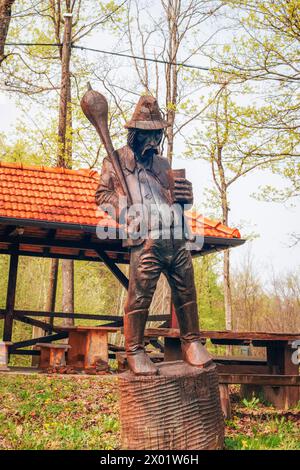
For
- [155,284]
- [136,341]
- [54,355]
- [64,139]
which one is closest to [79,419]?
[136,341]

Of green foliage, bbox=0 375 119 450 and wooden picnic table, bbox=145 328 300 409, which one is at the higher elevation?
wooden picnic table, bbox=145 328 300 409

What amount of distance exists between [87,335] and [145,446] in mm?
6414

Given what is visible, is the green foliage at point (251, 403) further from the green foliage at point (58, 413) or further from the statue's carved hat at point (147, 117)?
the statue's carved hat at point (147, 117)

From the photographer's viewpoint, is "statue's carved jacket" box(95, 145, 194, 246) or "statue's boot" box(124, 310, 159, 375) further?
"statue's carved jacket" box(95, 145, 194, 246)

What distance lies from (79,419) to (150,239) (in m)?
2.56

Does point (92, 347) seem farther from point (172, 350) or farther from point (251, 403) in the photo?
point (251, 403)

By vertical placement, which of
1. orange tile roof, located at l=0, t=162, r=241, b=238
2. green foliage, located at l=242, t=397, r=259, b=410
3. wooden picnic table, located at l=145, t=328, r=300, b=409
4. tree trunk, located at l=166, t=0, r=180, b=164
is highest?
tree trunk, located at l=166, t=0, r=180, b=164

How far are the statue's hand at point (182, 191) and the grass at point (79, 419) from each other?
2182 millimetres

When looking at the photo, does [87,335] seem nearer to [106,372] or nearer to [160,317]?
[106,372]

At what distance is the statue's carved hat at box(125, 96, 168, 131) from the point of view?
17.2 ft

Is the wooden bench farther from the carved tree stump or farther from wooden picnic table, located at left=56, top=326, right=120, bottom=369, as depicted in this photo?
the carved tree stump

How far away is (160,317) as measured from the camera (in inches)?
513

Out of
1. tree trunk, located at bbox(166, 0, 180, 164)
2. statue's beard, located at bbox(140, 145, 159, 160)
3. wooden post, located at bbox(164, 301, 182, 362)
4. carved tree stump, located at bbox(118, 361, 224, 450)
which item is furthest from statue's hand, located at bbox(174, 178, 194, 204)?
tree trunk, located at bbox(166, 0, 180, 164)
